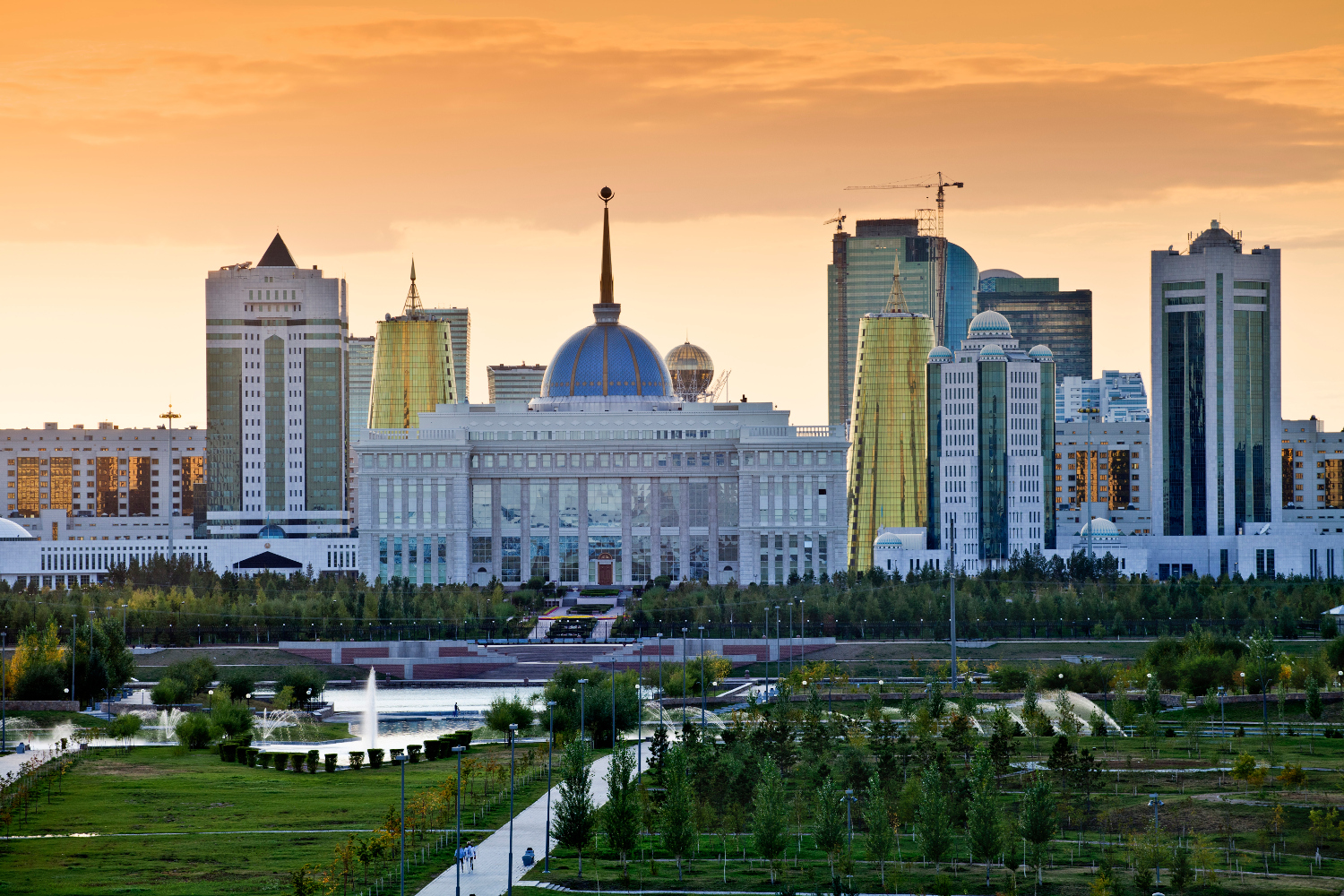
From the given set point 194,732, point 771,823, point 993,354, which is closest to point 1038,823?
point 771,823

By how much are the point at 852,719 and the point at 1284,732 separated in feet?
53.1

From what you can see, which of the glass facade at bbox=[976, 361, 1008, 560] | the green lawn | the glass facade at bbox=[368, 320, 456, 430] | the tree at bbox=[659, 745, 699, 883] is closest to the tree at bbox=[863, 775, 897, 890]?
the tree at bbox=[659, 745, 699, 883]

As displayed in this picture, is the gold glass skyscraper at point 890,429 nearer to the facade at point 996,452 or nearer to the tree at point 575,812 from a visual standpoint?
the facade at point 996,452

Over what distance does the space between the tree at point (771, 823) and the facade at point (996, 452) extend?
11496 centimetres

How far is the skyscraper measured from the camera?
646ft

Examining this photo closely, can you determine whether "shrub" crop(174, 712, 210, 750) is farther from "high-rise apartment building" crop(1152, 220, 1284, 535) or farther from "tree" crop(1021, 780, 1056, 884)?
"high-rise apartment building" crop(1152, 220, 1284, 535)

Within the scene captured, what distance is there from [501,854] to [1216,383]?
5189 inches

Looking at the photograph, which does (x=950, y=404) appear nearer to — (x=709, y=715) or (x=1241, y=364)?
(x=1241, y=364)

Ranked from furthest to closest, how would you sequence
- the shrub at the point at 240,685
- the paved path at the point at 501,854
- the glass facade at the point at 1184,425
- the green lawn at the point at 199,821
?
the glass facade at the point at 1184,425, the shrub at the point at 240,685, the green lawn at the point at 199,821, the paved path at the point at 501,854

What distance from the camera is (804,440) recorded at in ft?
512

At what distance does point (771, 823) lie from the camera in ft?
184

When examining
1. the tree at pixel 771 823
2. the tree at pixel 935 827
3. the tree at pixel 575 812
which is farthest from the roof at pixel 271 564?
the tree at pixel 935 827

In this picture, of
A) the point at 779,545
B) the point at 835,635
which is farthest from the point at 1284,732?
the point at 779,545

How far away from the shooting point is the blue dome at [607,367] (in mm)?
162750
